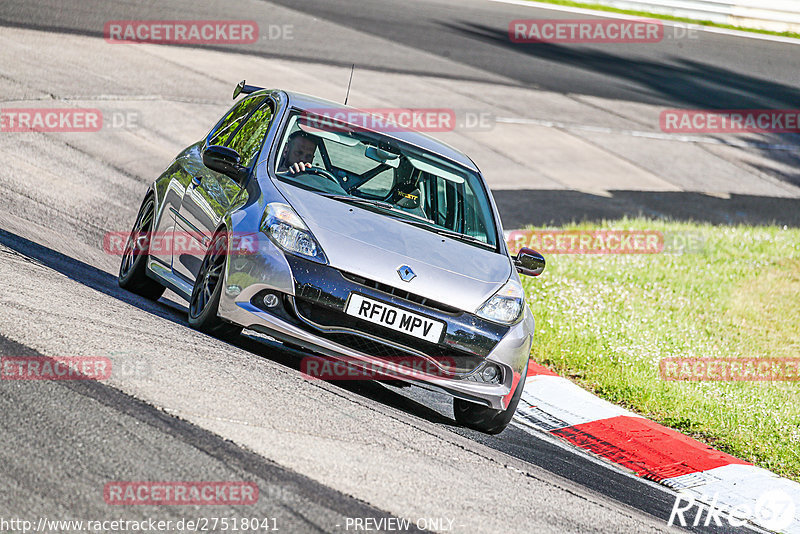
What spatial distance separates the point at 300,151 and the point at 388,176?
0.66 meters

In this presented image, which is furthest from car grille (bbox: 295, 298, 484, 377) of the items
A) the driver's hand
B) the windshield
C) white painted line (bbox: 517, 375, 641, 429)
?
white painted line (bbox: 517, 375, 641, 429)

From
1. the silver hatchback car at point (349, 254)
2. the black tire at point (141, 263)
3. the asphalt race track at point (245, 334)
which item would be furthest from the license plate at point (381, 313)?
the black tire at point (141, 263)

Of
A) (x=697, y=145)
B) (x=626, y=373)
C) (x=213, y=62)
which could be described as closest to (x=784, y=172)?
(x=697, y=145)

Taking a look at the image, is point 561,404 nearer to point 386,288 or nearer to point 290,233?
point 386,288

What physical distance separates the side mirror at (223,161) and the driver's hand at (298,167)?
0.31m

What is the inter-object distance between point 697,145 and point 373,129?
1434 centimetres

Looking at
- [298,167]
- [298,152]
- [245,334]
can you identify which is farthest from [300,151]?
[245,334]

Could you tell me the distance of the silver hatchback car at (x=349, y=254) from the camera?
227 inches

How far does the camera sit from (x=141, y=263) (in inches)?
290

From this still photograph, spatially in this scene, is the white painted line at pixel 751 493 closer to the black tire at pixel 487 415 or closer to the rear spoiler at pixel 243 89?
the black tire at pixel 487 415

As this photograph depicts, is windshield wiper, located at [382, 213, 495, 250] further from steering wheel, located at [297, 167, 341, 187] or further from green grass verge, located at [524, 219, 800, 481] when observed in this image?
green grass verge, located at [524, 219, 800, 481]

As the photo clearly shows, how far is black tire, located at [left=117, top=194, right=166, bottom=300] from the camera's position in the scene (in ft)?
24.3

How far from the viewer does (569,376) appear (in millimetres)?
8492

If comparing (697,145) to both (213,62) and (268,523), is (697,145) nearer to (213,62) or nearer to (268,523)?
(213,62)
